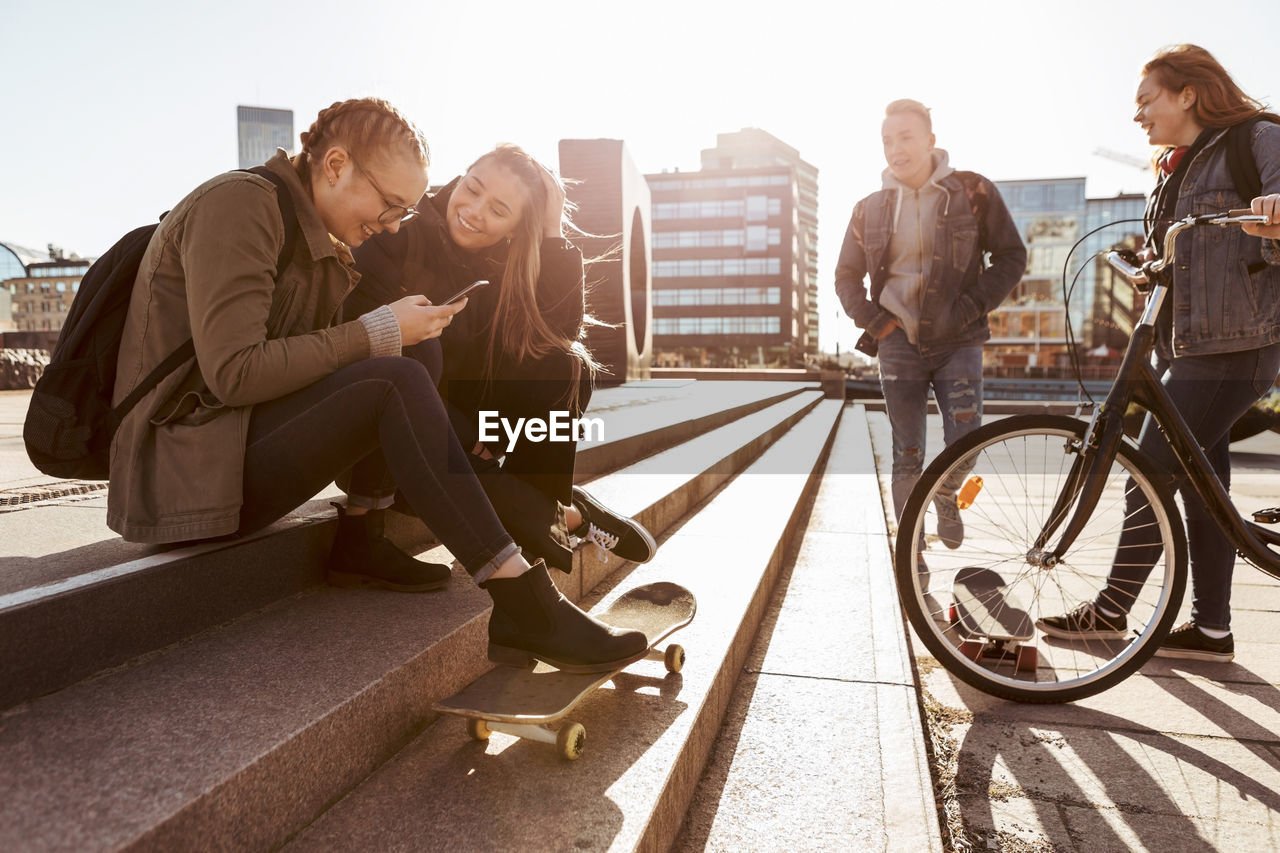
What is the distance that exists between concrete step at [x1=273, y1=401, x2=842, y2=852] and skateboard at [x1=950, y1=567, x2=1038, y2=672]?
69 centimetres

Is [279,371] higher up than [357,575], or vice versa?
[279,371]

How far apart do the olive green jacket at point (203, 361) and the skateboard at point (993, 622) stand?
6.68ft

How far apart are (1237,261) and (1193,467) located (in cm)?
69

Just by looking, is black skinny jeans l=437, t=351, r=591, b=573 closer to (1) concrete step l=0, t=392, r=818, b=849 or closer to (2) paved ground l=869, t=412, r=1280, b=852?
(1) concrete step l=0, t=392, r=818, b=849

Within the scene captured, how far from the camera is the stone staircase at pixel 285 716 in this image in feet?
3.59

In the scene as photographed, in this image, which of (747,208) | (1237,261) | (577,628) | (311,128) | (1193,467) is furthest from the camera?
(747,208)

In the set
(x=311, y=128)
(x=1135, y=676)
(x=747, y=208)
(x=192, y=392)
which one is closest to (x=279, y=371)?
(x=192, y=392)

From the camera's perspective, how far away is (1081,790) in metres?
1.82

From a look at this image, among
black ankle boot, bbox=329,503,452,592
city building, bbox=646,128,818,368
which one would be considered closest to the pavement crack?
black ankle boot, bbox=329,503,452,592

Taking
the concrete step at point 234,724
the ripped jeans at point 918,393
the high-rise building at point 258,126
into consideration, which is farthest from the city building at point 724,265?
the high-rise building at point 258,126

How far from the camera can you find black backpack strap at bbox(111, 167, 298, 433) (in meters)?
1.59

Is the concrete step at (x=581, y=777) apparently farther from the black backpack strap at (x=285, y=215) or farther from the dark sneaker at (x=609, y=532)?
the black backpack strap at (x=285, y=215)

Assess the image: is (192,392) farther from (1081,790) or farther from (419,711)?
(1081,790)

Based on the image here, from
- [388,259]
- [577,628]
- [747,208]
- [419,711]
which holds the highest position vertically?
[747,208]
